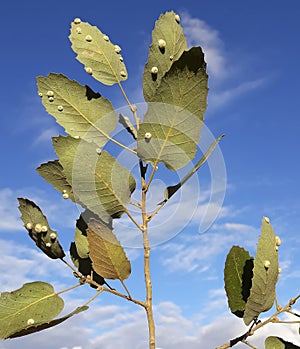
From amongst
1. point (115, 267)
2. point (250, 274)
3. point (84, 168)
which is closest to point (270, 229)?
point (250, 274)

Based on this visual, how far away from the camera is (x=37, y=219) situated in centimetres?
200

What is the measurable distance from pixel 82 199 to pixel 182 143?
0.40 m

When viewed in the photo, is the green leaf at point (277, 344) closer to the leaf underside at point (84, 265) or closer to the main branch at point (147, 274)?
the main branch at point (147, 274)

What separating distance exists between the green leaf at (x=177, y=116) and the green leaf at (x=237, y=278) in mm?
400

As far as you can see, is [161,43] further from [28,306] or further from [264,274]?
[28,306]

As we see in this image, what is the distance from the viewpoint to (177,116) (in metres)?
1.80

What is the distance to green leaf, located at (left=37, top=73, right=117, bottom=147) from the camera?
2.00 metres

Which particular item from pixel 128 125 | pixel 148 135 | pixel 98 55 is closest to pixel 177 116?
pixel 148 135

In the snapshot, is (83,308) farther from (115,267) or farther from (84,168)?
(84,168)

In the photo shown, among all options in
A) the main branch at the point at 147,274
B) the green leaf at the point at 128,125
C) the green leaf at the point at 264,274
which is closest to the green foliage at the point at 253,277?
the green leaf at the point at 264,274

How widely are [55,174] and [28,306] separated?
501mm

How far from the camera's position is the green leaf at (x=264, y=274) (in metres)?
1.72

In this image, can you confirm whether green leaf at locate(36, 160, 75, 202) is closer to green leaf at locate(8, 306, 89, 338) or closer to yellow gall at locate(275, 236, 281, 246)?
green leaf at locate(8, 306, 89, 338)

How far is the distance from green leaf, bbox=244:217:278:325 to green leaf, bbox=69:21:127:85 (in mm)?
819
